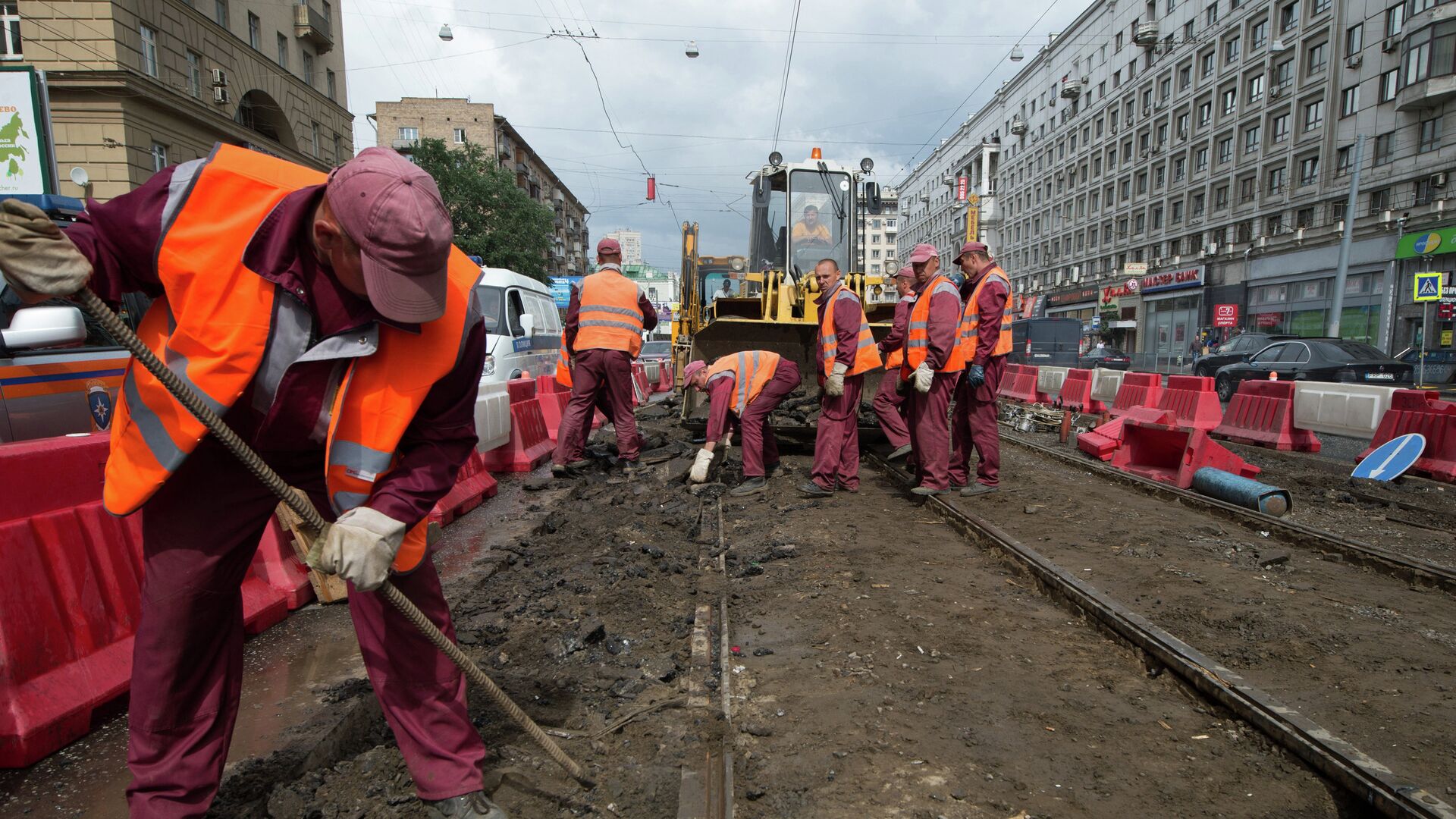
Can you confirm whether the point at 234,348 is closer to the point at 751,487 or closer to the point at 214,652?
the point at 214,652

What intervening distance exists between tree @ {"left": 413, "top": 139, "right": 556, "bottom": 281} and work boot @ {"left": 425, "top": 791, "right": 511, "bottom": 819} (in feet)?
117

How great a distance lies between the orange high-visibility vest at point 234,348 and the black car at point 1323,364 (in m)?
15.4

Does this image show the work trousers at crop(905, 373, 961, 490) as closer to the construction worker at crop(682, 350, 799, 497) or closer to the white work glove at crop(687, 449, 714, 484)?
the construction worker at crop(682, 350, 799, 497)

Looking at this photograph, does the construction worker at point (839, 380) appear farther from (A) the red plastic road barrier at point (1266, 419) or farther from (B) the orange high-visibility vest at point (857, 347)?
(A) the red plastic road barrier at point (1266, 419)

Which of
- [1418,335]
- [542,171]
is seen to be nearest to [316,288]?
[1418,335]

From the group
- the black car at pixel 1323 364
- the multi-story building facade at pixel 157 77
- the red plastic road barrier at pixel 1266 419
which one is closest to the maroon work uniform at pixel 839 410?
the red plastic road barrier at pixel 1266 419

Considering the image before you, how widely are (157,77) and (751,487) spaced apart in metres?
21.4

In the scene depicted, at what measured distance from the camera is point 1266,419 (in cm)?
968

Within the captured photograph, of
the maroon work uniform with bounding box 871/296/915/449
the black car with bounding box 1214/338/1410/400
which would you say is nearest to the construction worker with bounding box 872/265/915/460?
the maroon work uniform with bounding box 871/296/915/449

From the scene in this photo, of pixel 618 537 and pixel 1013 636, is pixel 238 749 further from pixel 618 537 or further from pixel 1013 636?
pixel 1013 636

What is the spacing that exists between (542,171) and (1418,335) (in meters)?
67.6

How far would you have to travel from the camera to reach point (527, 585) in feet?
13.2

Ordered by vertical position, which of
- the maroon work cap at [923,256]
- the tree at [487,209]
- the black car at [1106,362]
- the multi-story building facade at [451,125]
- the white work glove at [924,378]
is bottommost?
the black car at [1106,362]

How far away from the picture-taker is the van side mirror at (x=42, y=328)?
2672 mm
